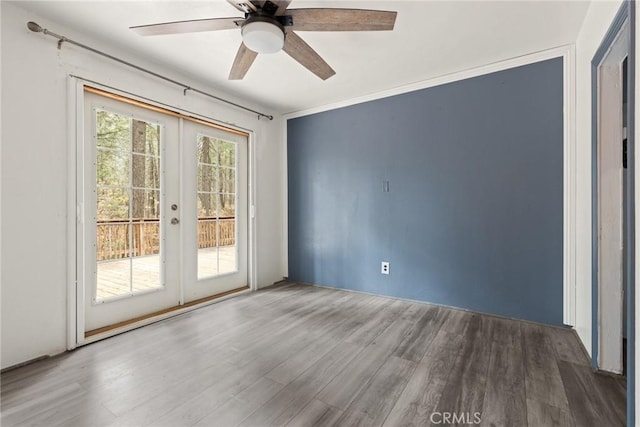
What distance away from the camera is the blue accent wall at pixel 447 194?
2535 mm

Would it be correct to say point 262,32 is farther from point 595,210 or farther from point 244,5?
point 595,210

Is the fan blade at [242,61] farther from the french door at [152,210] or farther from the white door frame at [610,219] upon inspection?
the white door frame at [610,219]

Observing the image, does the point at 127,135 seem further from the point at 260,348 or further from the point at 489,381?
the point at 489,381

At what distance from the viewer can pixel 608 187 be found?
1.78 metres

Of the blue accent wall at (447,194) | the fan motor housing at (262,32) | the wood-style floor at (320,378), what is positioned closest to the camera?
the wood-style floor at (320,378)

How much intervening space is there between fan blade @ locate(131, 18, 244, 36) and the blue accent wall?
2.16 m

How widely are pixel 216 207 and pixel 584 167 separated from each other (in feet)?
11.4

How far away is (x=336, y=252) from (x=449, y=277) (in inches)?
55.1

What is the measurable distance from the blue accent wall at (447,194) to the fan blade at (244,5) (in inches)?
84.1

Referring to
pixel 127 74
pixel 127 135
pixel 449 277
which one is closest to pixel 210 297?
pixel 127 135

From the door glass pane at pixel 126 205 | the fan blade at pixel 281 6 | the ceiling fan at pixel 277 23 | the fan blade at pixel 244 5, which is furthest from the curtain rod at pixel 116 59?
the fan blade at pixel 281 6

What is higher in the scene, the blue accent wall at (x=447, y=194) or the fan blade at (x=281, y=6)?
the fan blade at (x=281, y=6)

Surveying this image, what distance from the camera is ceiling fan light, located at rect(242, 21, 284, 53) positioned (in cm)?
161

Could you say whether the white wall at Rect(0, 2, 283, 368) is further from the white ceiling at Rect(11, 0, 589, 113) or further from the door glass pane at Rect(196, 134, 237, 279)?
the door glass pane at Rect(196, 134, 237, 279)
